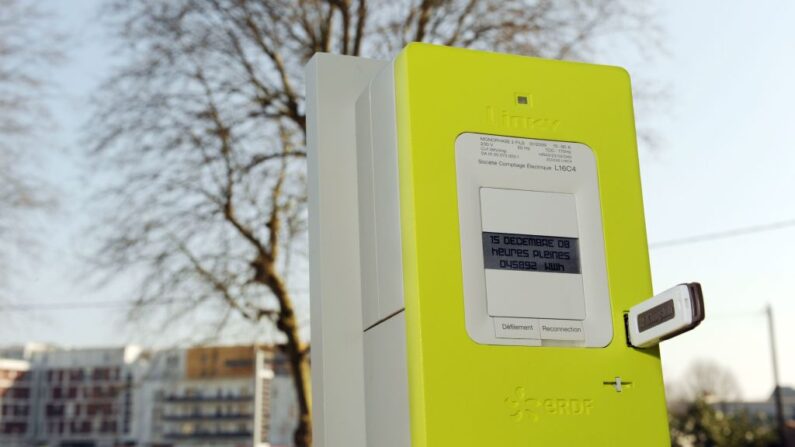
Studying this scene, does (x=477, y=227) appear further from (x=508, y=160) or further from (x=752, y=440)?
(x=752, y=440)

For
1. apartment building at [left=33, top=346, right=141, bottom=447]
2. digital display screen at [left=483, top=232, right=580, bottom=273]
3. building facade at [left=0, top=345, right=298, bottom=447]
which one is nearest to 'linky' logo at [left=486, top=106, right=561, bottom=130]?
digital display screen at [left=483, top=232, right=580, bottom=273]

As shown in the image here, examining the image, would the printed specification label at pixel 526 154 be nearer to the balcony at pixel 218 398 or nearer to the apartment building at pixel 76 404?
the balcony at pixel 218 398

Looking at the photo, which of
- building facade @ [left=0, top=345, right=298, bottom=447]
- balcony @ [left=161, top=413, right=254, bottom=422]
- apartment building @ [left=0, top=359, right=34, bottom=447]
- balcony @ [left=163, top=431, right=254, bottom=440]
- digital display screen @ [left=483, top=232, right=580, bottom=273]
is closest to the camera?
digital display screen @ [left=483, top=232, right=580, bottom=273]

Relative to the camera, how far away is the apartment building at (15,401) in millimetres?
89688

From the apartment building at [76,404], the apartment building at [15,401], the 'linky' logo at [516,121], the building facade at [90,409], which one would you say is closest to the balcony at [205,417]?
the building facade at [90,409]

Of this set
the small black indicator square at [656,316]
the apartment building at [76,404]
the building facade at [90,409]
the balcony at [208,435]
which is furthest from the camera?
the apartment building at [76,404]

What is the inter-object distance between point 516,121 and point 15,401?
10042 centimetres

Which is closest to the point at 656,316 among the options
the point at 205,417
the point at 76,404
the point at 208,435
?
the point at 208,435

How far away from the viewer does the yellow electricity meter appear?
151 centimetres

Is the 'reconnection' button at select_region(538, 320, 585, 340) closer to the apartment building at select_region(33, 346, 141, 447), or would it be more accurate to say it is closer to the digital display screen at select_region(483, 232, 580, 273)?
the digital display screen at select_region(483, 232, 580, 273)

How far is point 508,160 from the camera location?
64.4 inches

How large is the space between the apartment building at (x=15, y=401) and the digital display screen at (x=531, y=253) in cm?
9121

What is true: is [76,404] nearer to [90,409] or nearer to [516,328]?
[90,409]

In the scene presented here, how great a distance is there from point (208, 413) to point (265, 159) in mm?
67816
